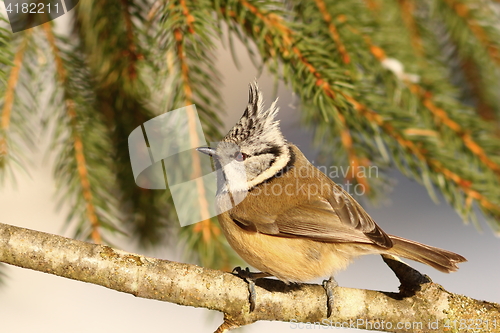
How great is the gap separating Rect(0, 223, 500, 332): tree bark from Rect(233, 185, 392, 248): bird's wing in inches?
10.6

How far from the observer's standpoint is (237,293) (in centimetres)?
112

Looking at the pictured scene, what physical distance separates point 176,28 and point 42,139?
19.6 inches

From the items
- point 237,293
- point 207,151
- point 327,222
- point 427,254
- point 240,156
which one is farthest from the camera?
point 240,156

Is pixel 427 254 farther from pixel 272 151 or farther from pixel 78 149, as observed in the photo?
pixel 78 149

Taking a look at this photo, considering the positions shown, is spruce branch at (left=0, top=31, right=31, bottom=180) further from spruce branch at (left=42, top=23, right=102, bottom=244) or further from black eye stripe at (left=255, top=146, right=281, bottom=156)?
black eye stripe at (left=255, top=146, right=281, bottom=156)

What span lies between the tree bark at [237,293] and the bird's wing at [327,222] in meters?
0.27

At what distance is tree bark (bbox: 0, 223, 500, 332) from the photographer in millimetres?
985

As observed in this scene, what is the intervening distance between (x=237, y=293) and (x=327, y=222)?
1.64 feet

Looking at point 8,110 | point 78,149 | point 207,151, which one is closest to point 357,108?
point 207,151

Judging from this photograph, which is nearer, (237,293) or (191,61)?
(237,293)

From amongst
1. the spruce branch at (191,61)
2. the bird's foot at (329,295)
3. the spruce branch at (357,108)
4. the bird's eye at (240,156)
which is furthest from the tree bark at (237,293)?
the bird's eye at (240,156)

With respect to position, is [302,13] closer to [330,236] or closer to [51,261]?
[330,236]

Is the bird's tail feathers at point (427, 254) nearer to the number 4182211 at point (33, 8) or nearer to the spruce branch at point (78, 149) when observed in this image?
the spruce branch at point (78, 149)

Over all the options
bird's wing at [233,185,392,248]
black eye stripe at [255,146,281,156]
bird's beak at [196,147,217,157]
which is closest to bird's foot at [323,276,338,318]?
bird's wing at [233,185,392,248]
